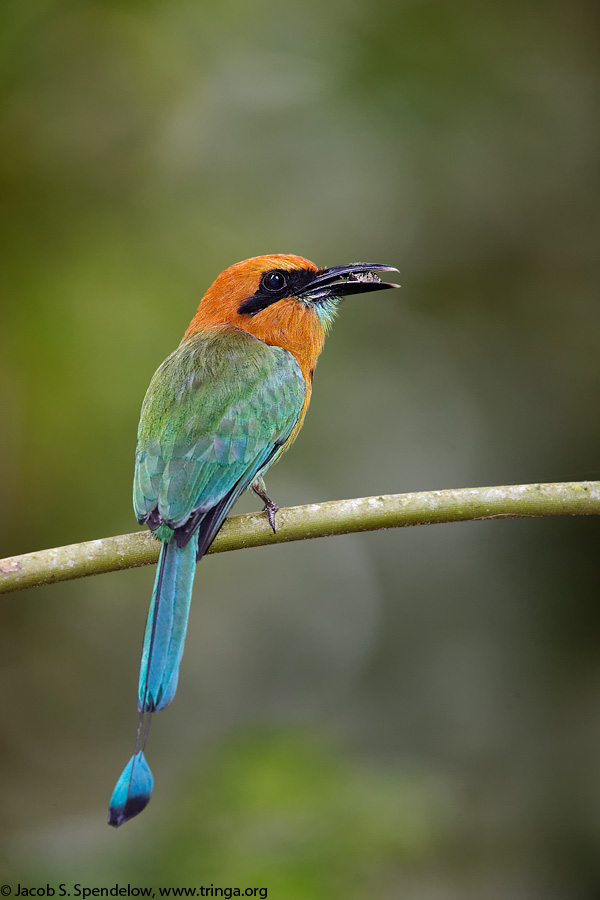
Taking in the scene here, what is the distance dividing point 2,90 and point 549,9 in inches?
99.9

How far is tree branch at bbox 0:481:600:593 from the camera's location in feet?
6.82

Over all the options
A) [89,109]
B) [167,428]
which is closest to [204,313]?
[167,428]

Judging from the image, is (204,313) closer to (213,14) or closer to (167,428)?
(167,428)

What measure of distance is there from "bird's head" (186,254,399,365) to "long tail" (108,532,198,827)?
1010 mm

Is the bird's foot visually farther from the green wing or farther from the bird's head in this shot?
the bird's head

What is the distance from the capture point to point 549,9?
4.46 meters

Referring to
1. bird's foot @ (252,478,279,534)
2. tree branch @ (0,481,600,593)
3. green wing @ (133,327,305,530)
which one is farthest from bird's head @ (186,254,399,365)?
tree branch @ (0,481,600,593)

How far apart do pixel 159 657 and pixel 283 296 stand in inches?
58.6

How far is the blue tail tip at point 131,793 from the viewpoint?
6.68ft

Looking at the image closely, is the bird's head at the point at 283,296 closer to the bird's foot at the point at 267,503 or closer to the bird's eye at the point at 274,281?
the bird's eye at the point at 274,281

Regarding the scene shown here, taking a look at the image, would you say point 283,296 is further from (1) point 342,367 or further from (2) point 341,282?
(1) point 342,367

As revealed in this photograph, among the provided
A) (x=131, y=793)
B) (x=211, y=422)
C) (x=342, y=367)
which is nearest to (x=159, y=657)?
(x=131, y=793)

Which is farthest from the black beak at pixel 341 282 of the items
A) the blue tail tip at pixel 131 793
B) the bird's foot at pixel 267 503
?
the blue tail tip at pixel 131 793

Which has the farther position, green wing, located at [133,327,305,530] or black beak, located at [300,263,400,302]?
black beak, located at [300,263,400,302]
